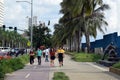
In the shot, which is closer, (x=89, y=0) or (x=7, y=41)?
(x=89, y=0)

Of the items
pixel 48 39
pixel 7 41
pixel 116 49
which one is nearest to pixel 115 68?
pixel 116 49

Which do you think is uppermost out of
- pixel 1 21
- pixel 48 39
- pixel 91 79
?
pixel 1 21

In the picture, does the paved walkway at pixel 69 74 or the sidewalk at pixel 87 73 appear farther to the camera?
the sidewalk at pixel 87 73

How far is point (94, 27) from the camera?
62.3 metres

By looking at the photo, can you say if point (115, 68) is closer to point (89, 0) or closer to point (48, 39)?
point (89, 0)

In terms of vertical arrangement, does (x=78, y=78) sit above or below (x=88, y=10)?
below

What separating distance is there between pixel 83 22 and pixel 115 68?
36.4 m

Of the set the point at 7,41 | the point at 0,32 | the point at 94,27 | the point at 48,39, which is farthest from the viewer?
the point at 7,41

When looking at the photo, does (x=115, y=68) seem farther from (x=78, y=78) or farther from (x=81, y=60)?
(x=81, y=60)

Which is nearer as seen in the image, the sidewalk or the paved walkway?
the paved walkway

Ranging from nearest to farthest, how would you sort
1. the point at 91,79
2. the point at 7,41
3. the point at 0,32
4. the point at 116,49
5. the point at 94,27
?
1. the point at 91,79
2. the point at 116,49
3. the point at 94,27
4. the point at 0,32
5. the point at 7,41

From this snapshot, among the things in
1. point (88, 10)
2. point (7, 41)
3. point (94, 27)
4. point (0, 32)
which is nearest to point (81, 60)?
point (88, 10)

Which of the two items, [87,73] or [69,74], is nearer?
[69,74]

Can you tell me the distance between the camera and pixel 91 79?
22141mm
